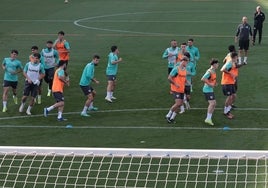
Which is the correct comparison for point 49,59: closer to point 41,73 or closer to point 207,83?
point 41,73

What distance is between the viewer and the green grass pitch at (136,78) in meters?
13.2

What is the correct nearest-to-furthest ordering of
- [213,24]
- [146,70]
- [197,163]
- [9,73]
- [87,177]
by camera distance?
[87,177]
[197,163]
[9,73]
[146,70]
[213,24]

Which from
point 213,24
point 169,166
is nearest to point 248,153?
point 169,166

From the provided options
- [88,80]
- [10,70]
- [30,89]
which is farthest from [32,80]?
[88,80]

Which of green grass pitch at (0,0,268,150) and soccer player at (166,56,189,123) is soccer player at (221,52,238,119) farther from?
soccer player at (166,56,189,123)

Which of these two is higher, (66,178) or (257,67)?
(66,178)

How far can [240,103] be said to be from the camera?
1614cm

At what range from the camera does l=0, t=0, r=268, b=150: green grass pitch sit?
13.2 metres

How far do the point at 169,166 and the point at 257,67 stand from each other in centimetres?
1101

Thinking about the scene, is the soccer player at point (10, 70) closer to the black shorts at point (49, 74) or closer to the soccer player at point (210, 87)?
the black shorts at point (49, 74)

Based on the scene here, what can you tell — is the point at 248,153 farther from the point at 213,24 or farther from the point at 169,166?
the point at 213,24

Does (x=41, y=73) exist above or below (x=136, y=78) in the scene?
above

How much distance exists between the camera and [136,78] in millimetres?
19344

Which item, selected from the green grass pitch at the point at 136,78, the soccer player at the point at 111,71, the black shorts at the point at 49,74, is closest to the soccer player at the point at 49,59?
the black shorts at the point at 49,74
